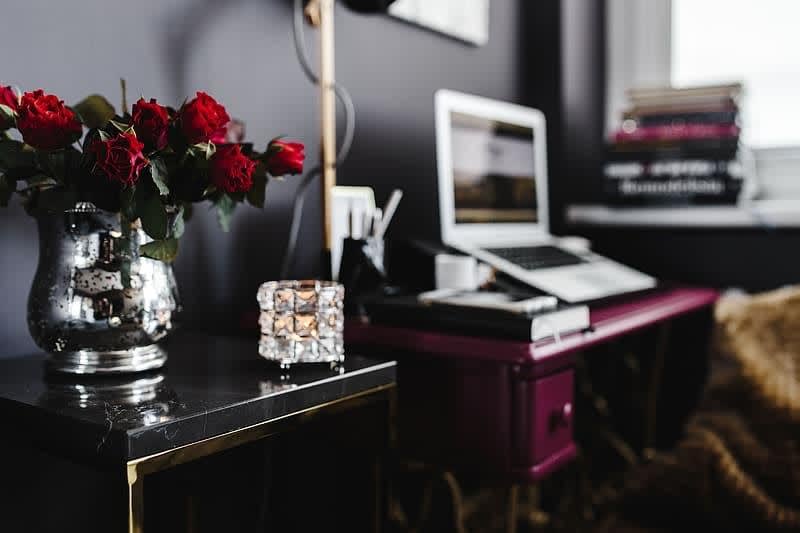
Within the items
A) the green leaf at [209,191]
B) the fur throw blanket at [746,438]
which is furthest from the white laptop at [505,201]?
the green leaf at [209,191]

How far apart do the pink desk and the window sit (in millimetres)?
1323

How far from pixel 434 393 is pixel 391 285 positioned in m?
0.33

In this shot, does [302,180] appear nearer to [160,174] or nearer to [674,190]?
[160,174]

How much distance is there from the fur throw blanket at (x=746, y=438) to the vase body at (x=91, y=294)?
1.20m

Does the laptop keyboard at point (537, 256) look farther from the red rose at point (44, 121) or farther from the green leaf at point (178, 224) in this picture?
the red rose at point (44, 121)

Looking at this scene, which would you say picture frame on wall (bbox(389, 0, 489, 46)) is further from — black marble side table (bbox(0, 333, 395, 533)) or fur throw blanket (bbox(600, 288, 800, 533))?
black marble side table (bbox(0, 333, 395, 533))

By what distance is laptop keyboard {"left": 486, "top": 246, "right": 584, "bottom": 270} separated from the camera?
4.73 feet

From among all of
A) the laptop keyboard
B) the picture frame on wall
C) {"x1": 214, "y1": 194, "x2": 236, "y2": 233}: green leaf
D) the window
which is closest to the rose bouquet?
{"x1": 214, "y1": 194, "x2": 236, "y2": 233}: green leaf

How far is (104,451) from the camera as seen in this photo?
72 cm

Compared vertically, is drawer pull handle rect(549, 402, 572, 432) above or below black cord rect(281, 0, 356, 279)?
below

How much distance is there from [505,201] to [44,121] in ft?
3.43

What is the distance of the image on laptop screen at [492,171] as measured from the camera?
4.96 feet

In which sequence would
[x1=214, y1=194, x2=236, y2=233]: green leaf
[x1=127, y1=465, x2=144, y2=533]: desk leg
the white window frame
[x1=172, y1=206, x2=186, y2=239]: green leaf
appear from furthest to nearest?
the white window frame < [x1=214, y1=194, x2=236, y2=233]: green leaf < [x1=172, y1=206, x2=186, y2=239]: green leaf < [x1=127, y1=465, x2=144, y2=533]: desk leg

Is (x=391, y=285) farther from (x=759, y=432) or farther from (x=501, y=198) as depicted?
(x=759, y=432)
